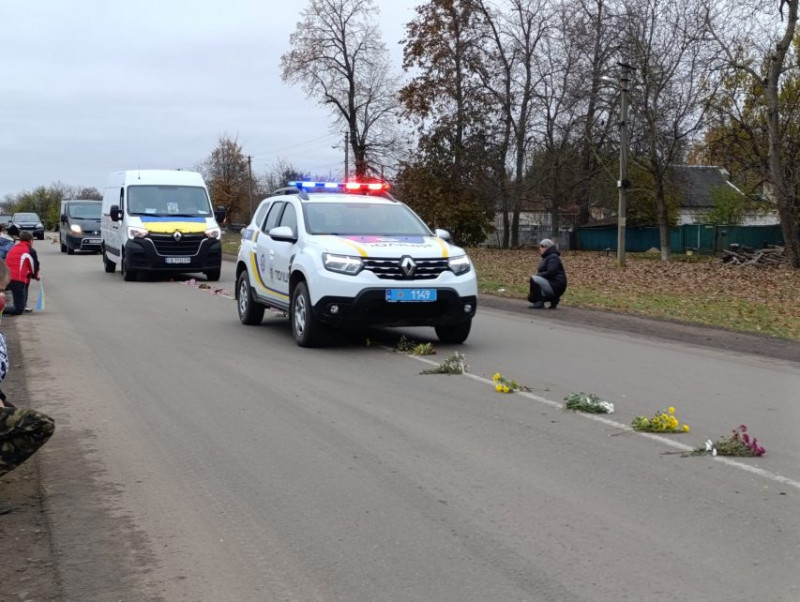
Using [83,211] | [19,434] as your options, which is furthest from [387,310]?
[83,211]

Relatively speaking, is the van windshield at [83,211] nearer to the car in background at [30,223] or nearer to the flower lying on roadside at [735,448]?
the car in background at [30,223]

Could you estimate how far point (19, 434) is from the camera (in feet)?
15.9

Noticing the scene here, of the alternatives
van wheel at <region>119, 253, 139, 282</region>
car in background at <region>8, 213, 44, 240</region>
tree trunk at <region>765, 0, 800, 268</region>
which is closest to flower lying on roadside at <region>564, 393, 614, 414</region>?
van wheel at <region>119, 253, 139, 282</region>

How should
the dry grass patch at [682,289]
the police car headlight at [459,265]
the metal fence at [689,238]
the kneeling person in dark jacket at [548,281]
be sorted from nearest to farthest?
the police car headlight at [459,265] < the dry grass patch at [682,289] < the kneeling person in dark jacket at [548,281] < the metal fence at [689,238]

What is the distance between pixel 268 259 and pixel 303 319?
1.73 meters

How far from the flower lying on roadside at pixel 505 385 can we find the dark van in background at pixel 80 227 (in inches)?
1232

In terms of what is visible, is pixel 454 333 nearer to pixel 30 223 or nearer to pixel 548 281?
pixel 548 281

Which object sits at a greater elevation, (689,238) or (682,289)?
(689,238)

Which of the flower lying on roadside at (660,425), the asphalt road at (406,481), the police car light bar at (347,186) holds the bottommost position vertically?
the asphalt road at (406,481)

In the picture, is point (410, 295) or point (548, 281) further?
point (548, 281)

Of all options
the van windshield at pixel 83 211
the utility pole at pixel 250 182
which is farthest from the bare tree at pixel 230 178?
the van windshield at pixel 83 211

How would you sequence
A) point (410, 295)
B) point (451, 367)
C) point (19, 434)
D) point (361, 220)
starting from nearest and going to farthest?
1. point (19, 434)
2. point (451, 367)
3. point (410, 295)
4. point (361, 220)

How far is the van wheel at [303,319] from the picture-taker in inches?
443

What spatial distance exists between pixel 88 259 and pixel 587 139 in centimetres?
2263
